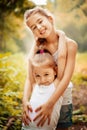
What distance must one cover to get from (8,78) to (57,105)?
1.37m

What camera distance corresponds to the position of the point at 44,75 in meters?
2.30

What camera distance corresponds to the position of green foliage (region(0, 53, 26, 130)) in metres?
3.12

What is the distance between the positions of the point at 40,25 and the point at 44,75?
34 centimetres

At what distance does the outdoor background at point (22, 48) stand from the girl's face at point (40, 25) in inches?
33.8

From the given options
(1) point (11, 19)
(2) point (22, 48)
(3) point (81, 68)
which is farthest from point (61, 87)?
(1) point (11, 19)

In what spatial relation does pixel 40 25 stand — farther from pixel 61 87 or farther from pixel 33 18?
pixel 61 87

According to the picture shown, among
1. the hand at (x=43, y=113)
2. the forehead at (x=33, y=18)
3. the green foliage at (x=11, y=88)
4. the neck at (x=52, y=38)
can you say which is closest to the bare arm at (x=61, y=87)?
the hand at (x=43, y=113)

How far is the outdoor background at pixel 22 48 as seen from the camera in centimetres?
324

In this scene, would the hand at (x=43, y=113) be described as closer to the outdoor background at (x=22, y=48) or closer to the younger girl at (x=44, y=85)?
the younger girl at (x=44, y=85)

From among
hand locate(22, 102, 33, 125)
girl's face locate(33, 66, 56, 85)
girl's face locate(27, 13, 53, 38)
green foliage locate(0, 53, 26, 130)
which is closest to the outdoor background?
green foliage locate(0, 53, 26, 130)

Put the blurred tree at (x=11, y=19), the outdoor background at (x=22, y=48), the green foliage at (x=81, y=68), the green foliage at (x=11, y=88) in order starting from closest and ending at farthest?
the green foliage at (x=11, y=88), the outdoor background at (x=22, y=48), the green foliage at (x=81, y=68), the blurred tree at (x=11, y=19)

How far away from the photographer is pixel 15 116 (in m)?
3.18

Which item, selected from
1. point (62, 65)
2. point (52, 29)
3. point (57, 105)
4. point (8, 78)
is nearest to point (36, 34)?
point (52, 29)

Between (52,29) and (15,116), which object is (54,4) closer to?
(15,116)
